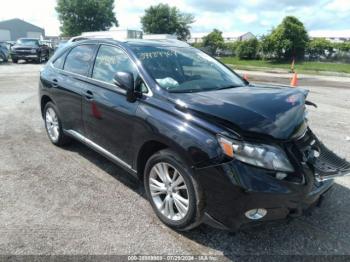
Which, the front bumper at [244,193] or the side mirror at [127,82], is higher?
the side mirror at [127,82]

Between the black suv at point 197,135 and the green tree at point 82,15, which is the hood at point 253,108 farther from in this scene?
the green tree at point 82,15

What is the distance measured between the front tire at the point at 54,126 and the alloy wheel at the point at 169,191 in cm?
245

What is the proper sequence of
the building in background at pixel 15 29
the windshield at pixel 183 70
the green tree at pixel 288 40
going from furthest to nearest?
the building in background at pixel 15 29 < the green tree at pixel 288 40 < the windshield at pixel 183 70

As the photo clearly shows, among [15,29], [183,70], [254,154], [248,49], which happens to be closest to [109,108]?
[183,70]

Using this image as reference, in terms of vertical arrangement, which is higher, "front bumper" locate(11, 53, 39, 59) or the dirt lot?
"front bumper" locate(11, 53, 39, 59)

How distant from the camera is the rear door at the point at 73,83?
4473mm

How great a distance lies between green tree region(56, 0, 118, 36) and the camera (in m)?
64.9

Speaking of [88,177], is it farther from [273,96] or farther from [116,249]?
[273,96]

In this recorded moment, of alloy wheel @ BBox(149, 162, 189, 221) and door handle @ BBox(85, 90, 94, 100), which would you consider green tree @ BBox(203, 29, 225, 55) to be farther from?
alloy wheel @ BBox(149, 162, 189, 221)

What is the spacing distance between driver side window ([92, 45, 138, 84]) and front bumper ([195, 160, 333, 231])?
63.3 inches

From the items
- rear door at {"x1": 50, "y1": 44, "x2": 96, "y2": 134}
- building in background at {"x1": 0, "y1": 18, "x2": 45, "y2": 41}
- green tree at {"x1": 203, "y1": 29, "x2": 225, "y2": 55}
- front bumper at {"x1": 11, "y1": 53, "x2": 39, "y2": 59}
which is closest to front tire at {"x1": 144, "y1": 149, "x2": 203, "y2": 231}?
rear door at {"x1": 50, "y1": 44, "x2": 96, "y2": 134}

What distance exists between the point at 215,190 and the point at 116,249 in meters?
1.05

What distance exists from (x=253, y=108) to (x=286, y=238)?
1.28 metres

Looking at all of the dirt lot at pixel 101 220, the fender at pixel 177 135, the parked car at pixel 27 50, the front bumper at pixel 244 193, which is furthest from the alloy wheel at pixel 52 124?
the parked car at pixel 27 50
